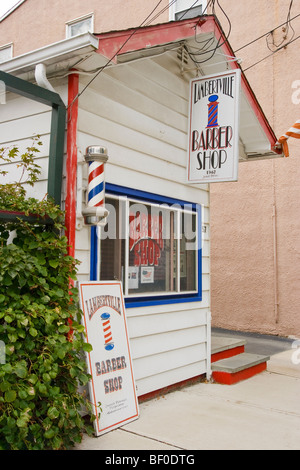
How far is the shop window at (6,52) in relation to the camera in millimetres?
12555

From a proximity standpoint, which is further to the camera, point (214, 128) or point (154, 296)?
point (214, 128)

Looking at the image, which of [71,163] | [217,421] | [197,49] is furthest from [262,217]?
[71,163]

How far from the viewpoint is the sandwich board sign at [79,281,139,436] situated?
A: 13.2 ft

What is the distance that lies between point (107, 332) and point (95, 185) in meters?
1.39

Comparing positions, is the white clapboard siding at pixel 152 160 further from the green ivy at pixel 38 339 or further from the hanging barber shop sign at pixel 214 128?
Answer: the green ivy at pixel 38 339

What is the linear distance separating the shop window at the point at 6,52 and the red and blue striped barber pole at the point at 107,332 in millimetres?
10602

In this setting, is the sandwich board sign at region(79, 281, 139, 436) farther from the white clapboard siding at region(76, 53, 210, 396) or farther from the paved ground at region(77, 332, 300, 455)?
the white clapboard siding at region(76, 53, 210, 396)

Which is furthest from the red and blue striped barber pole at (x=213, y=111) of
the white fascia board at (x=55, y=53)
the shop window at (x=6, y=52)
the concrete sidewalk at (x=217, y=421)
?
the shop window at (x=6, y=52)

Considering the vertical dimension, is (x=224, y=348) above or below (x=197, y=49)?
below

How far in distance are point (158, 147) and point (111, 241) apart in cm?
136

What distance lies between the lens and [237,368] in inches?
227

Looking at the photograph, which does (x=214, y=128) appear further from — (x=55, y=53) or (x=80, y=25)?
(x=80, y=25)

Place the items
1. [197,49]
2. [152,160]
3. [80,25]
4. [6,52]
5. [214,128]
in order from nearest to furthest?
[152,160]
[214,128]
[197,49]
[80,25]
[6,52]
